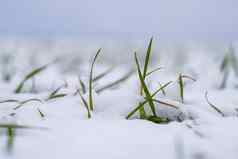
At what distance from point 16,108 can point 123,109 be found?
306 millimetres

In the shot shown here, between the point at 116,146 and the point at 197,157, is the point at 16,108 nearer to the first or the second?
the point at 116,146

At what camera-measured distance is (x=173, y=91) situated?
1267 mm

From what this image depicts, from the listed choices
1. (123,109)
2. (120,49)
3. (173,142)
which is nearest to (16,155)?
(173,142)

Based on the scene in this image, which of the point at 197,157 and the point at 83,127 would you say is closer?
the point at 197,157

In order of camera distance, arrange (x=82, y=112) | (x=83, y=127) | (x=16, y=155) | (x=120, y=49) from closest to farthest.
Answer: (x=16, y=155) → (x=83, y=127) → (x=82, y=112) → (x=120, y=49)

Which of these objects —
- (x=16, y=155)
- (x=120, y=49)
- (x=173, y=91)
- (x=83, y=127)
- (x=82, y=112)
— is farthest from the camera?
(x=120, y=49)

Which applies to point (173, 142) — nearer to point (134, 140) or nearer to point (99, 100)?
point (134, 140)

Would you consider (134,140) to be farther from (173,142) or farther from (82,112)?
(82,112)

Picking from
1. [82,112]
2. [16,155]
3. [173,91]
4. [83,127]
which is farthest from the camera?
[173,91]

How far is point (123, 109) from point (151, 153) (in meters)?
0.33

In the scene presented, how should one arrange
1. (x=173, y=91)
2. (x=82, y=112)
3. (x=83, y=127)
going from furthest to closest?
(x=173, y=91), (x=82, y=112), (x=83, y=127)

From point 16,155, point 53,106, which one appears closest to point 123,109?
point 53,106

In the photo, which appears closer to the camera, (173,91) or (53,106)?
(53,106)

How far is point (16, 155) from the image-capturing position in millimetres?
716
